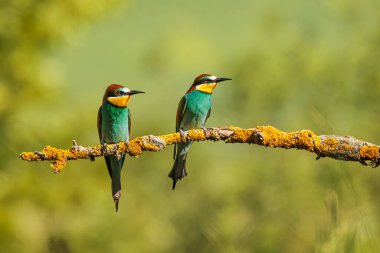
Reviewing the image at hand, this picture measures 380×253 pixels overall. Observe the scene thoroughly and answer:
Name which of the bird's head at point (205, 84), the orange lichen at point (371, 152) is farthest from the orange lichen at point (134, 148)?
the bird's head at point (205, 84)

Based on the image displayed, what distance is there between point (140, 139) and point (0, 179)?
304 inches

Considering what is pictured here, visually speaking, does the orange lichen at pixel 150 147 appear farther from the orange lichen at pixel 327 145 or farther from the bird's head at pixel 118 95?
the bird's head at pixel 118 95

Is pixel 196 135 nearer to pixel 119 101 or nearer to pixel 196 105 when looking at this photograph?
pixel 119 101

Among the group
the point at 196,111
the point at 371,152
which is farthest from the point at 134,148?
the point at 196,111

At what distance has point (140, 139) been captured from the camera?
2.30m

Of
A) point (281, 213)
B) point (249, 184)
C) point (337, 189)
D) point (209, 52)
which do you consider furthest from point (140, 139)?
point (209, 52)

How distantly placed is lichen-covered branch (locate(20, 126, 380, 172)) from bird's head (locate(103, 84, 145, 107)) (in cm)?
123

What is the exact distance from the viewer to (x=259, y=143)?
2203mm

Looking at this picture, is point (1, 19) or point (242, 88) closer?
point (1, 19)

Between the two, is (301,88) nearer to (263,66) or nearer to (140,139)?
(263,66)

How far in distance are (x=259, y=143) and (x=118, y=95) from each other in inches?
62.8

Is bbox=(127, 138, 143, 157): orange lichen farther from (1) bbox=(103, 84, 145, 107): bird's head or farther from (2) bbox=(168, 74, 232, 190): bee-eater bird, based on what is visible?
(2) bbox=(168, 74, 232, 190): bee-eater bird

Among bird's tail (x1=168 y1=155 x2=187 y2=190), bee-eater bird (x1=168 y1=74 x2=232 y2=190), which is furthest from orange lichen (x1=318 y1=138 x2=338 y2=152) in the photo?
bee-eater bird (x1=168 y1=74 x2=232 y2=190)

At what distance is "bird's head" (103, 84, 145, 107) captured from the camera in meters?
3.62
